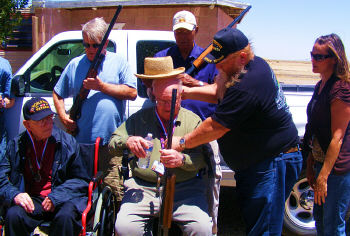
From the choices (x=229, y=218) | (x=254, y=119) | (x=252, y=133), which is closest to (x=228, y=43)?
(x=254, y=119)

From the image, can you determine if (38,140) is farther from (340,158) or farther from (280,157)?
(340,158)

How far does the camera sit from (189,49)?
3.70 meters

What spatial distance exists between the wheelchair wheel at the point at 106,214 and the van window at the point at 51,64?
1.70 metres

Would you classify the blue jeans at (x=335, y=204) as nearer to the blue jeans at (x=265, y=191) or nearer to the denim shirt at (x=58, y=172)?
the blue jeans at (x=265, y=191)

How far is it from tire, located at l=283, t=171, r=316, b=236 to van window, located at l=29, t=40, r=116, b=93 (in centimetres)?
258

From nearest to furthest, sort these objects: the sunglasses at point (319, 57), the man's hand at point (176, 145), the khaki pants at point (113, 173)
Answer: the man's hand at point (176, 145) → the sunglasses at point (319, 57) → the khaki pants at point (113, 173)

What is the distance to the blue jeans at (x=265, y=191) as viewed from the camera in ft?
8.79

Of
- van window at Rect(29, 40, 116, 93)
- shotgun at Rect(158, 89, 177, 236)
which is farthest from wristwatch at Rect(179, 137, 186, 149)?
van window at Rect(29, 40, 116, 93)

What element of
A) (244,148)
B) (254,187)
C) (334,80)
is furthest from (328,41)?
(254,187)

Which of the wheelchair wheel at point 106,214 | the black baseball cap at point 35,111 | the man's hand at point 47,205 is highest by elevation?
the black baseball cap at point 35,111

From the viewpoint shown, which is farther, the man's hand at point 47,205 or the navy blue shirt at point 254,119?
the man's hand at point 47,205

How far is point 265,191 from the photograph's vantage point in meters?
2.67

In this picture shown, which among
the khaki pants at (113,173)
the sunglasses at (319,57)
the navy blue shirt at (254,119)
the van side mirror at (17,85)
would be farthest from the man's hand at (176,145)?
the van side mirror at (17,85)

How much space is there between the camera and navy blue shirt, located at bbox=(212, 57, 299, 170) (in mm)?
2398
